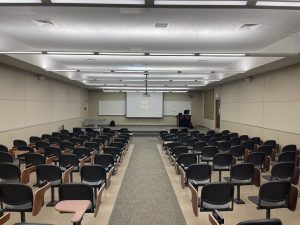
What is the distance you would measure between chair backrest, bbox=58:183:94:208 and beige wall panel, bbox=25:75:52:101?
886cm

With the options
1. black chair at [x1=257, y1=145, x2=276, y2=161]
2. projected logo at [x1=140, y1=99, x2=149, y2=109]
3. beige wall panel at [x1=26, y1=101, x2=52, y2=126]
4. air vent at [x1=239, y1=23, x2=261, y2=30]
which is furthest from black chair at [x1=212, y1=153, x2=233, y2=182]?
projected logo at [x1=140, y1=99, x2=149, y2=109]

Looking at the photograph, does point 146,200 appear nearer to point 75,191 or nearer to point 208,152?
→ point 75,191

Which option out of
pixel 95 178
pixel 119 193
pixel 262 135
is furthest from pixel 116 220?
pixel 262 135

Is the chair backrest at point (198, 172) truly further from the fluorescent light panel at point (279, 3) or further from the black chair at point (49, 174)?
the fluorescent light panel at point (279, 3)

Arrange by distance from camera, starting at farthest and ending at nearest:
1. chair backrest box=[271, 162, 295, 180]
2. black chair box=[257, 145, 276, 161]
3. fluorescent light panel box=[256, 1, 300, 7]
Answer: black chair box=[257, 145, 276, 161], chair backrest box=[271, 162, 295, 180], fluorescent light panel box=[256, 1, 300, 7]

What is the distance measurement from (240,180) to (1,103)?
8338mm

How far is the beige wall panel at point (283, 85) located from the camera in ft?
31.0

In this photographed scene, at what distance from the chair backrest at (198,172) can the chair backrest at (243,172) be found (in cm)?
47

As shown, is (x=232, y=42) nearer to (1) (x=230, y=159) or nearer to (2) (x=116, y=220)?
(1) (x=230, y=159)

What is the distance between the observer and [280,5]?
3.81 meters

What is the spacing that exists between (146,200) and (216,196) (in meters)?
2.02

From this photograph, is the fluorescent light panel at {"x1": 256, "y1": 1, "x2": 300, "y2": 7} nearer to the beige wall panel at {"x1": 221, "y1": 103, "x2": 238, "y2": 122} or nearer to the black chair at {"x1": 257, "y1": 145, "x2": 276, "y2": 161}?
the black chair at {"x1": 257, "y1": 145, "x2": 276, "y2": 161}

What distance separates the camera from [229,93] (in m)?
16.8

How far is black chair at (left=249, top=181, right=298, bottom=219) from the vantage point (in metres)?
4.14
